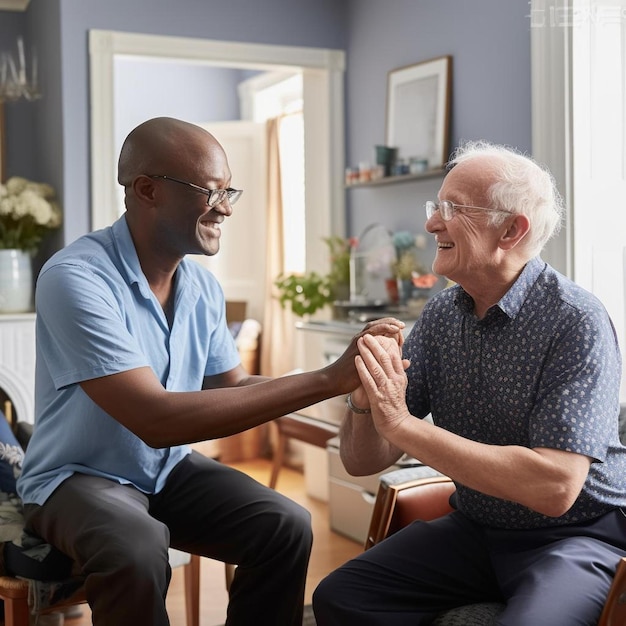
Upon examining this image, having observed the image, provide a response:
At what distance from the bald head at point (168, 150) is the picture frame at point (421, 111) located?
2313 mm

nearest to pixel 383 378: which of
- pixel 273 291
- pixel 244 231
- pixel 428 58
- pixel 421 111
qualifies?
pixel 421 111

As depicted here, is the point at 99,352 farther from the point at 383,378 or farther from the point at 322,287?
the point at 322,287

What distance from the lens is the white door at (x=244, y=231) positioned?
20.6ft

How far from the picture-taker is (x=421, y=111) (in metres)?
4.42

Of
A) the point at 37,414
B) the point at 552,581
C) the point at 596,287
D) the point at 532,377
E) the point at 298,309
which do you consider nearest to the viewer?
the point at 552,581

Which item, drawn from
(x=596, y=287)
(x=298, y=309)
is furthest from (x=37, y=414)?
(x=298, y=309)

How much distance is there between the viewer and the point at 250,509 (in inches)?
84.6

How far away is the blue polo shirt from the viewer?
6.25ft

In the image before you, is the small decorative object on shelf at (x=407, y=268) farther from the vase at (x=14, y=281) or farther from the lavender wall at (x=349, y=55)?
the vase at (x=14, y=281)

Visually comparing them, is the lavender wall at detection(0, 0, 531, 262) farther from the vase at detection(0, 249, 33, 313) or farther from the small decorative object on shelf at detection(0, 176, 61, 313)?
the vase at detection(0, 249, 33, 313)

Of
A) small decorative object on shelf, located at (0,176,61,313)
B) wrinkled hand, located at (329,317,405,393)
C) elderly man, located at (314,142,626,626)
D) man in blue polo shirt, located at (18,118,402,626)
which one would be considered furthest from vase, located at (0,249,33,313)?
wrinkled hand, located at (329,317,405,393)

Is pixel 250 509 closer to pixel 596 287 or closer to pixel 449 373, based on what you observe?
pixel 449 373

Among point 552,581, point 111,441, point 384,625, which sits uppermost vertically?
point 111,441

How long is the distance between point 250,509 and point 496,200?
0.88 m
